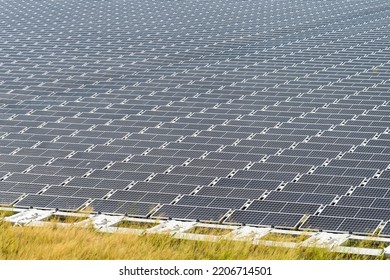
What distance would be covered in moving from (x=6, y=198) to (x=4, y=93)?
60.7ft

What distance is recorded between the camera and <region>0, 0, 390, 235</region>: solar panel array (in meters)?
24.6

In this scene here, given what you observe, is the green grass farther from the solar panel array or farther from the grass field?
the grass field

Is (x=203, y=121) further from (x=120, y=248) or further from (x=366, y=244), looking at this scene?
(x=120, y=248)

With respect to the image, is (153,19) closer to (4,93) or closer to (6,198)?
(4,93)

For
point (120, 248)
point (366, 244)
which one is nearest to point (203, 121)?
point (366, 244)

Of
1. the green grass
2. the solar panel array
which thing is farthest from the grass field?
the solar panel array

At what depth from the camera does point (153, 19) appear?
7419 cm

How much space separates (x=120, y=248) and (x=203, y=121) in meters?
19.5

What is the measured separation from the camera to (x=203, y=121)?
3547cm

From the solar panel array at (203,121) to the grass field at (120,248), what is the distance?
4707mm

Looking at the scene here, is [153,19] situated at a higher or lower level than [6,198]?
higher

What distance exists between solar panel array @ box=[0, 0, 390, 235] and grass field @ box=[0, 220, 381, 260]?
4707 mm

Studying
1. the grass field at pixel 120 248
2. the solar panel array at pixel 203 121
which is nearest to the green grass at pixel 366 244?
the solar panel array at pixel 203 121

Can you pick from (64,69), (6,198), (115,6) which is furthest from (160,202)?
(115,6)
